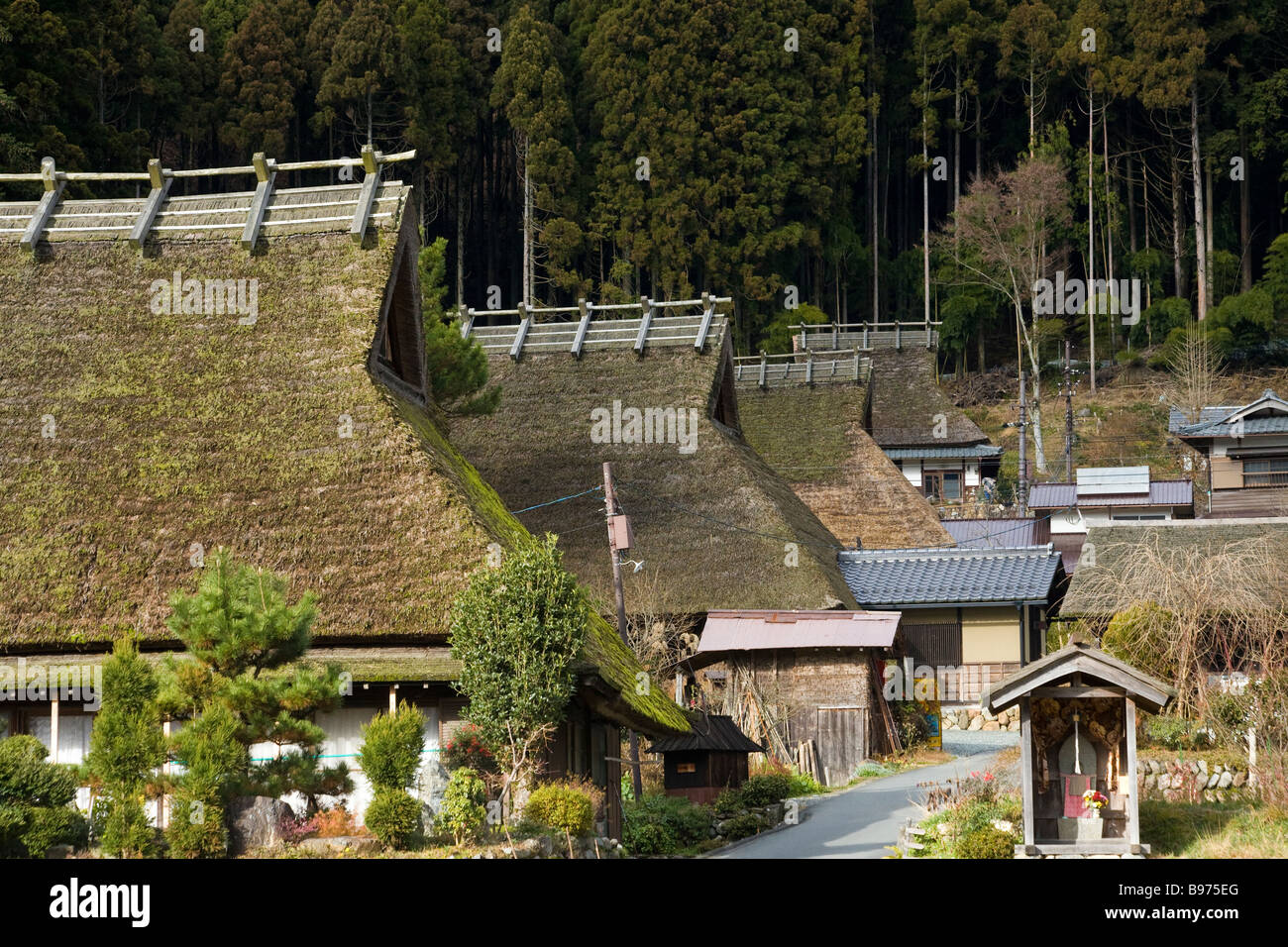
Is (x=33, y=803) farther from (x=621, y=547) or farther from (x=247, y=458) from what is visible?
(x=621, y=547)

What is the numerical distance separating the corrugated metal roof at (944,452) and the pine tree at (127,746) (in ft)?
122

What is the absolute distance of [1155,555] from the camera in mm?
24859

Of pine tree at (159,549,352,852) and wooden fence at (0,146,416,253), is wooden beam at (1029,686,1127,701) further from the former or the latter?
wooden fence at (0,146,416,253)

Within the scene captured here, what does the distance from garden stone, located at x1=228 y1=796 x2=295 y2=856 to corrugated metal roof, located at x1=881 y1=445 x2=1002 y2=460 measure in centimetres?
3683

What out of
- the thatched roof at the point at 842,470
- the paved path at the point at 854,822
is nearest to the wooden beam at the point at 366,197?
the paved path at the point at 854,822

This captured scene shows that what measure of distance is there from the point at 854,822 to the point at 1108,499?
26.3 meters

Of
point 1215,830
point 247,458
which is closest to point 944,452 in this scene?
point 1215,830

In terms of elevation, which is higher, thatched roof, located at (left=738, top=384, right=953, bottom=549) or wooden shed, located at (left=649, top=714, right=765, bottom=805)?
thatched roof, located at (left=738, top=384, right=953, bottom=549)

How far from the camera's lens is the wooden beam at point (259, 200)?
21500 mm

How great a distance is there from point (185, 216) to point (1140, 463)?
37220 mm

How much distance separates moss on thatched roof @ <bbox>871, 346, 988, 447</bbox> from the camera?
4991cm

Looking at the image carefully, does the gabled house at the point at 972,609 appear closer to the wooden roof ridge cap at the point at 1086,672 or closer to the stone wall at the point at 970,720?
the stone wall at the point at 970,720

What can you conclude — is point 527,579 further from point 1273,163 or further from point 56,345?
point 1273,163

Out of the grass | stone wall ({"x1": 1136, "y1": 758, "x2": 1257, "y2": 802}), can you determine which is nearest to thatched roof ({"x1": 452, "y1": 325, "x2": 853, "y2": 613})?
stone wall ({"x1": 1136, "y1": 758, "x2": 1257, "y2": 802})
